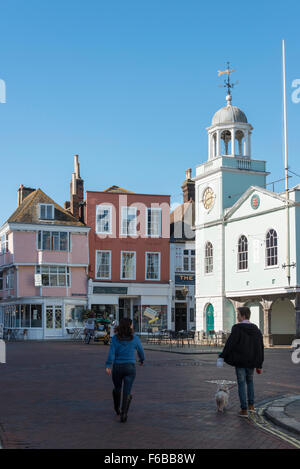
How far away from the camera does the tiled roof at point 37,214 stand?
47.3 meters

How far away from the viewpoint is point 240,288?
36.6 meters

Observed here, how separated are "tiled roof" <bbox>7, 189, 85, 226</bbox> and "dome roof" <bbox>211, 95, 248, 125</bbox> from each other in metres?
14.3

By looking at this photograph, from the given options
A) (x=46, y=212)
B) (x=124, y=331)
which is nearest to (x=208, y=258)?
(x=46, y=212)

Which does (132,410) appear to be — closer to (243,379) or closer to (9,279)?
(243,379)

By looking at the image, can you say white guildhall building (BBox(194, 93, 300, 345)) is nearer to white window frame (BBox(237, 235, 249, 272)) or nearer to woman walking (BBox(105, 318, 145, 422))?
white window frame (BBox(237, 235, 249, 272))

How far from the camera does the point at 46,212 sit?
4794 centimetres

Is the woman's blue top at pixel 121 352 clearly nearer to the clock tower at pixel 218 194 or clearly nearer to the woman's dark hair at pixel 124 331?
the woman's dark hair at pixel 124 331

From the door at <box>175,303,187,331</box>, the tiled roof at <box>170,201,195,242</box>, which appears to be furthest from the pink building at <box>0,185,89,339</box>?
the tiled roof at <box>170,201,195,242</box>

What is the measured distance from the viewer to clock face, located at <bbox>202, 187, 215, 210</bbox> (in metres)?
39.7

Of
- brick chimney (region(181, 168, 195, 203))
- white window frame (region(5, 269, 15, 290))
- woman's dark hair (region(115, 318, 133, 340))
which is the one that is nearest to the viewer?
woman's dark hair (region(115, 318, 133, 340))

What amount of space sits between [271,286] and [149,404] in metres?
23.1

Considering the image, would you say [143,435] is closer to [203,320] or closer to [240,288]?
[240,288]

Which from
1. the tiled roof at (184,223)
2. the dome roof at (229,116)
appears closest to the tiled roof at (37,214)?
the tiled roof at (184,223)

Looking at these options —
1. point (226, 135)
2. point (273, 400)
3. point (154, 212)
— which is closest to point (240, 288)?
point (226, 135)
